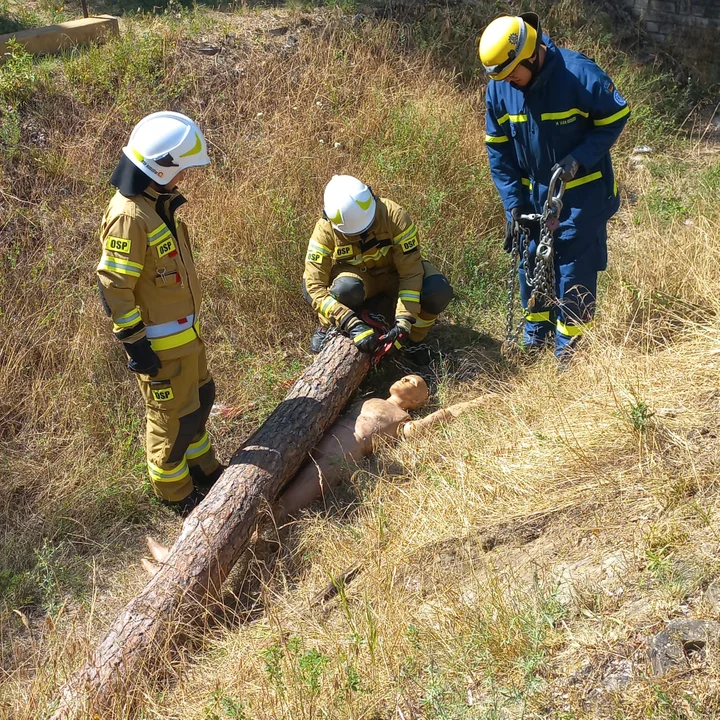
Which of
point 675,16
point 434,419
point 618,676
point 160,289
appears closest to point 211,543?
point 160,289

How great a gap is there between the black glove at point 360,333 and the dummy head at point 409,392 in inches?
11.5

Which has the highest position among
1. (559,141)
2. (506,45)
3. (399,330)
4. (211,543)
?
(506,45)

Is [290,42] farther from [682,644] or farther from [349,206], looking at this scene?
[682,644]

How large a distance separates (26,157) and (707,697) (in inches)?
242

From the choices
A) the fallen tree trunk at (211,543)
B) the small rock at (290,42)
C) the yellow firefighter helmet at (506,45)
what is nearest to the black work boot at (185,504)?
the fallen tree trunk at (211,543)

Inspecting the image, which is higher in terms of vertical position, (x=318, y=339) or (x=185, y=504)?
(x=318, y=339)

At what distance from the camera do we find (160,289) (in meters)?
3.77

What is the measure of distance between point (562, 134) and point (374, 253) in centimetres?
139

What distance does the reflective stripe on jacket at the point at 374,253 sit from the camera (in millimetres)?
4762

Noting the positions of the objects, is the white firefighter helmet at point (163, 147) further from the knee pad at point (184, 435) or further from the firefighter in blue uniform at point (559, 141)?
the firefighter in blue uniform at point (559, 141)

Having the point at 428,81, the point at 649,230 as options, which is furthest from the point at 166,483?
the point at 428,81

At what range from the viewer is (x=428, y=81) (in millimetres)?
7543

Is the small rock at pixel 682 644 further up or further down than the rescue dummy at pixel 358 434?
further up

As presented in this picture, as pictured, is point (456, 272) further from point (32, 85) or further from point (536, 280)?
point (32, 85)
